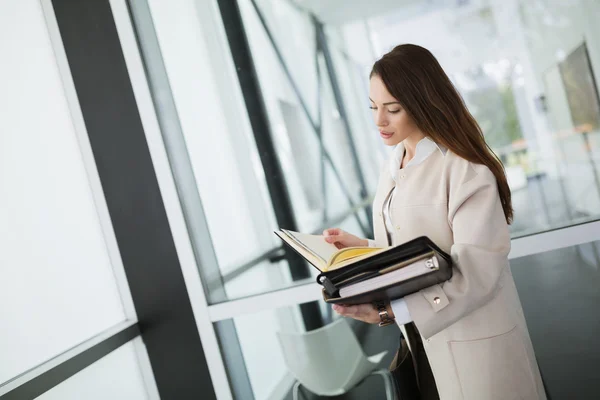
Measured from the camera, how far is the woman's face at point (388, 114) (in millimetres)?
1452

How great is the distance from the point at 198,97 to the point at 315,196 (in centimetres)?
67

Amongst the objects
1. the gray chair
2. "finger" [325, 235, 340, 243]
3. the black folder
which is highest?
"finger" [325, 235, 340, 243]

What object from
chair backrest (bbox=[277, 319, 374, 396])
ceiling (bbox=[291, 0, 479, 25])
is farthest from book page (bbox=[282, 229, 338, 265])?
ceiling (bbox=[291, 0, 479, 25])

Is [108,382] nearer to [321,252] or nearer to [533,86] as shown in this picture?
[321,252]

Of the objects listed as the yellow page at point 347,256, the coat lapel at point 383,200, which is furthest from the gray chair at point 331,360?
the yellow page at point 347,256

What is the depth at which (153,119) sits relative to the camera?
2.34 m

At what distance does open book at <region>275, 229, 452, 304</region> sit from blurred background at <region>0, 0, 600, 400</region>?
91 cm

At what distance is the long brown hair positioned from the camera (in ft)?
4.63

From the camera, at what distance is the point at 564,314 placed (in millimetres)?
2055

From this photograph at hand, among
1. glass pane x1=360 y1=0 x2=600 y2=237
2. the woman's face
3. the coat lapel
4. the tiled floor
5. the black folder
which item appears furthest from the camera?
the tiled floor

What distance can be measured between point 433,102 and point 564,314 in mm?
1132

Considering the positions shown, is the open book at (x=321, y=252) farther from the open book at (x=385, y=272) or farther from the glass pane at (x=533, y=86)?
the glass pane at (x=533, y=86)

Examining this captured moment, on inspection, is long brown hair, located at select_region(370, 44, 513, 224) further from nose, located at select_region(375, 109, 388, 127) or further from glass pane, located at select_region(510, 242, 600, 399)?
glass pane, located at select_region(510, 242, 600, 399)

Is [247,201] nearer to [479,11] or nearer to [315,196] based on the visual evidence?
[315,196]
